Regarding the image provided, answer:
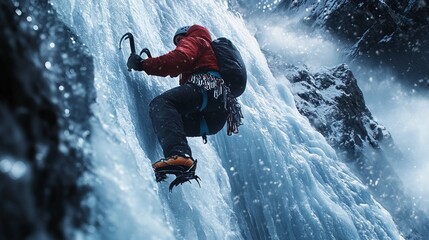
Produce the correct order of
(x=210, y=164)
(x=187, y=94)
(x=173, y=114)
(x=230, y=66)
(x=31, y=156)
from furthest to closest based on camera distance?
1. (x=210, y=164)
2. (x=230, y=66)
3. (x=187, y=94)
4. (x=173, y=114)
5. (x=31, y=156)

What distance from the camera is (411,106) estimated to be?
2522cm

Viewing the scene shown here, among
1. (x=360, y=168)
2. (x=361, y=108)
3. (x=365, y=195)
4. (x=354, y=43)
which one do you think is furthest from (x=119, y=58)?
(x=354, y=43)

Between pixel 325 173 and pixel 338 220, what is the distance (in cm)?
119

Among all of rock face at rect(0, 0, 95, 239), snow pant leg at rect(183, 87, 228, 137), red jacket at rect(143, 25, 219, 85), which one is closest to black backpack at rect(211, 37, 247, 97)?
red jacket at rect(143, 25, 219, 85)

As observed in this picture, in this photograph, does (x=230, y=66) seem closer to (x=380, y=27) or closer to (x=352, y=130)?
(x=352, y=130)

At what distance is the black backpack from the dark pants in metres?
0.18

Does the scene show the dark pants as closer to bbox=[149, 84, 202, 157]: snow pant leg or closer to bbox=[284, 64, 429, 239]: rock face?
bbox=[149, 84, 202, 157]: snow pant leg

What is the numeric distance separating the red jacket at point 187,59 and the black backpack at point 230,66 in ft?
0.15

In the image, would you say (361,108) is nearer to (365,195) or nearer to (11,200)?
(365,195)

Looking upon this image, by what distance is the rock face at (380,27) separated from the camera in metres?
21.4

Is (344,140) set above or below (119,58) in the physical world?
below

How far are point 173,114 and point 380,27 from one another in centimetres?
2220

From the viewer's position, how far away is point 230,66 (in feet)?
9.25

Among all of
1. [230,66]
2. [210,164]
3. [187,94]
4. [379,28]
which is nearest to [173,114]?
[187,94]
